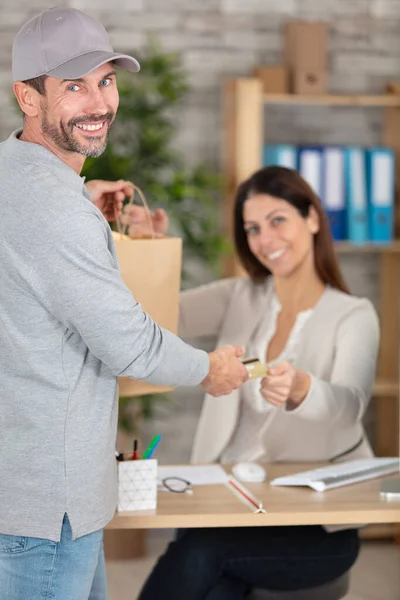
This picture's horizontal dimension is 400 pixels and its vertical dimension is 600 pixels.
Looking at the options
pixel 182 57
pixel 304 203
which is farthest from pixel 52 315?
pixel 182 57

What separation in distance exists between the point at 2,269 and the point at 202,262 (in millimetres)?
2662

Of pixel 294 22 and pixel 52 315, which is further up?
pixel 294 22

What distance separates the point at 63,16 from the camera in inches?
67.8

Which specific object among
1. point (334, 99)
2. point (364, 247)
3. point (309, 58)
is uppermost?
point (309, 58)

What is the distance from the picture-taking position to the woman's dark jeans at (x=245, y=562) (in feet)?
7.18

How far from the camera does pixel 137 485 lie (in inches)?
79.0

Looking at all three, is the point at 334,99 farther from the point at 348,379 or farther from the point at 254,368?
the point at 254,368

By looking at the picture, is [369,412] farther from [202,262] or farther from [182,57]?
[182,57]

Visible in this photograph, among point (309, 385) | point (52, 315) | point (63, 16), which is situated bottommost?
point (309, 385)

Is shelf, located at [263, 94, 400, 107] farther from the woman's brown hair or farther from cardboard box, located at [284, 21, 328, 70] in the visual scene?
the woman's brown hair

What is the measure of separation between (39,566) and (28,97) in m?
0.83

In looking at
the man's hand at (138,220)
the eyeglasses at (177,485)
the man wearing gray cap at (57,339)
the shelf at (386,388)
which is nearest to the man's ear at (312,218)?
the man's hand at (138,220)

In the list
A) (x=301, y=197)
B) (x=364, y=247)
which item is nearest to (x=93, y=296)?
(x=301, y=197)

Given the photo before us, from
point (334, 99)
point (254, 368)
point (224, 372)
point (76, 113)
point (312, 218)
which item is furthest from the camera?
point (334, 99)
